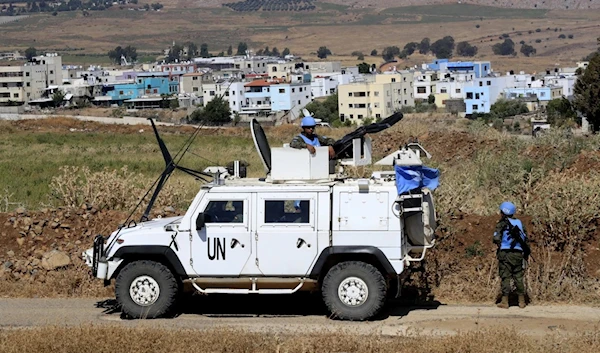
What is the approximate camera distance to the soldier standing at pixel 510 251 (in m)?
12.1

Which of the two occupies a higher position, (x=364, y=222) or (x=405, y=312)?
(x=364, y=222)

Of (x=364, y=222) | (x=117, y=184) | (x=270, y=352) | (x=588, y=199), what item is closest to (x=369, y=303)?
(x=364, y=222)

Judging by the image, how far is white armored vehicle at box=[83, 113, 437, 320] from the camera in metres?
11.5

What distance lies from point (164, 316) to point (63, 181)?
8.89 m

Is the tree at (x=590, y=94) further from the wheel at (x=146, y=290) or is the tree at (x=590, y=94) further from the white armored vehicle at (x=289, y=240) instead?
the wheel at (x=146, y=290)

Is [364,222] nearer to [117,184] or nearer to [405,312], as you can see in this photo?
[405,312]

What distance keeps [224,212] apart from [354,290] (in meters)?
1.76

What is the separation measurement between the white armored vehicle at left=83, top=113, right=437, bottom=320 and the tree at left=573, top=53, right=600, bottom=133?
4402 cm

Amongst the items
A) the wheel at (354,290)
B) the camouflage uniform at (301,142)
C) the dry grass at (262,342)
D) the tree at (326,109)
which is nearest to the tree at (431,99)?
the tree at (326,109)

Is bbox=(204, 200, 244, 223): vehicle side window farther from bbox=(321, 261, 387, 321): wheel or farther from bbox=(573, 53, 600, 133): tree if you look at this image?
bbox=(573, 53, 600, 133): tree

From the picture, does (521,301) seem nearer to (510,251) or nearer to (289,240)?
(510,251)

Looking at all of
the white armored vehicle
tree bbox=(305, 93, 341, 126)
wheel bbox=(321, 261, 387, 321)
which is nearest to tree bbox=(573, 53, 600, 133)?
tree bbox=(305, 93, 341, 126)

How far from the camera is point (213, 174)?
1215 cm

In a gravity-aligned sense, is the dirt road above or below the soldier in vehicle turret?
below
